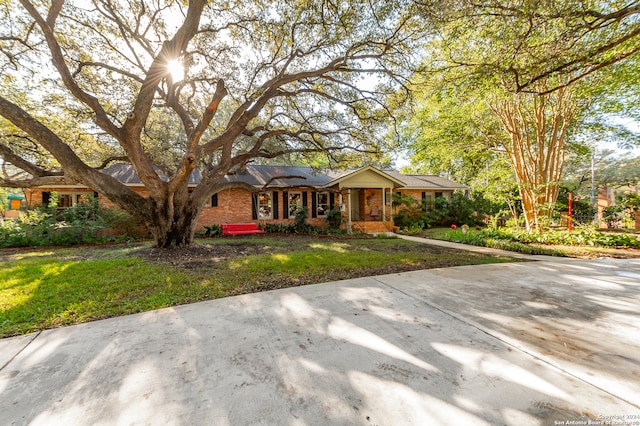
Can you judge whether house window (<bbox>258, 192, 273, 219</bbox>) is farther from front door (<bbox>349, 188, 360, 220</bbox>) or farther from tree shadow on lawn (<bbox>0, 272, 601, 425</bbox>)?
tree shadow on lawn (<bbox>0, 272, 601, 425</bbox>)

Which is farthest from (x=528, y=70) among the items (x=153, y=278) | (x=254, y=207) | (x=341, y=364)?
(x=254, y=207)

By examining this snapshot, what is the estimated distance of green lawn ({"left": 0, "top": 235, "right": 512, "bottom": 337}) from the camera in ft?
11.8

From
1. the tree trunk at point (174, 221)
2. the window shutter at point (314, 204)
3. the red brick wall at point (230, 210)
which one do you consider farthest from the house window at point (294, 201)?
the tree trunk at point (174, 221)

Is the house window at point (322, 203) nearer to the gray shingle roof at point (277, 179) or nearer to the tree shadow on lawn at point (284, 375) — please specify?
the gray shingle roof at point (277, 179)

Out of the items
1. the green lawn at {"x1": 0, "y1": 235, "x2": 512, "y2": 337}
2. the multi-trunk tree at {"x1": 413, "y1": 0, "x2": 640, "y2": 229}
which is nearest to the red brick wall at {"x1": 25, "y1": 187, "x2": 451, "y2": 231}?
the green lawn at {"x1": 0, "y1": 235, "x2": 512, "y2": 337}

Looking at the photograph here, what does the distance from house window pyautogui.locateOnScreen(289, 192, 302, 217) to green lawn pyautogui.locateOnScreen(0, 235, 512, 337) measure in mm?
7735

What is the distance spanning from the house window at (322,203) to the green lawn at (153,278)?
841 centimetres

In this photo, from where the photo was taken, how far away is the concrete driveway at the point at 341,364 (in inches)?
68.5

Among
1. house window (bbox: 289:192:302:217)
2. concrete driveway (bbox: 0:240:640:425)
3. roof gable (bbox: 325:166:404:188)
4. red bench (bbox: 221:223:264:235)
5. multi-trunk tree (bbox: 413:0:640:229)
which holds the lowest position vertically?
concrete driveway (bbox: 0:240:640:425)

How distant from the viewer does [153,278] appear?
509cm

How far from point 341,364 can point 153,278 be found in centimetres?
460

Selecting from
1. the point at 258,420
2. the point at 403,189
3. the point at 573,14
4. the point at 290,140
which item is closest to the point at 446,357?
the point at 258,420

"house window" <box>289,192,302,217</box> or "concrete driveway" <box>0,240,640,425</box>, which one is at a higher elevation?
"house window" <box>289,192,302,217</box>

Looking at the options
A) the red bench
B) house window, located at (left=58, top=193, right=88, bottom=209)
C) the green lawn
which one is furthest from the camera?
the red bench
